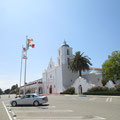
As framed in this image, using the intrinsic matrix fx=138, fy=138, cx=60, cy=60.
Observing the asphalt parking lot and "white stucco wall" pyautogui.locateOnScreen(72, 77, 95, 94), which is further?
"white stucco wall" pyautogui.locateOnScreen(72, 77, 95, 94)

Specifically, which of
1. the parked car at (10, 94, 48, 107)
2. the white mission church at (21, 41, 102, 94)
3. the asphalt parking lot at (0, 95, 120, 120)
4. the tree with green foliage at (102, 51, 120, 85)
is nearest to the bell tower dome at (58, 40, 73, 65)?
the white mission church at (21, 41, 102, 94)

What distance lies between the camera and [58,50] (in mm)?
58094

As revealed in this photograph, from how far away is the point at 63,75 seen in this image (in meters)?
50.5

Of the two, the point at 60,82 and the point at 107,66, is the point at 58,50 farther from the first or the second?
the point at 107,66

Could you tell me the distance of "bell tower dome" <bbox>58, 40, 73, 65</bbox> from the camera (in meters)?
53.7

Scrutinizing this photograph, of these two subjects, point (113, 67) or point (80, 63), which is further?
point (80, 63)

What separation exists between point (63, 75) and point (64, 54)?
8.53 m

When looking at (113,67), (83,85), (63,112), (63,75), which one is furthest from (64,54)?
(63,112)

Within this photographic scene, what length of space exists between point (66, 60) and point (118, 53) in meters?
21.7

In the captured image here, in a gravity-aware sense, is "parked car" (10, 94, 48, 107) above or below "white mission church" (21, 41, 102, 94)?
below

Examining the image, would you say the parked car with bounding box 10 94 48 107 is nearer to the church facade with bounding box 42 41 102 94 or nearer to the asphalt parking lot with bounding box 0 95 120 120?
the asphalt parking lot with bounding box 0 95 120 120

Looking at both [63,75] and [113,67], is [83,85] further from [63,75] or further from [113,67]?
[63,75]

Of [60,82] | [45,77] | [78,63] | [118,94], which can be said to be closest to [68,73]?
[60,82]

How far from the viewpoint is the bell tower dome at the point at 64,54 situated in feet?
176
